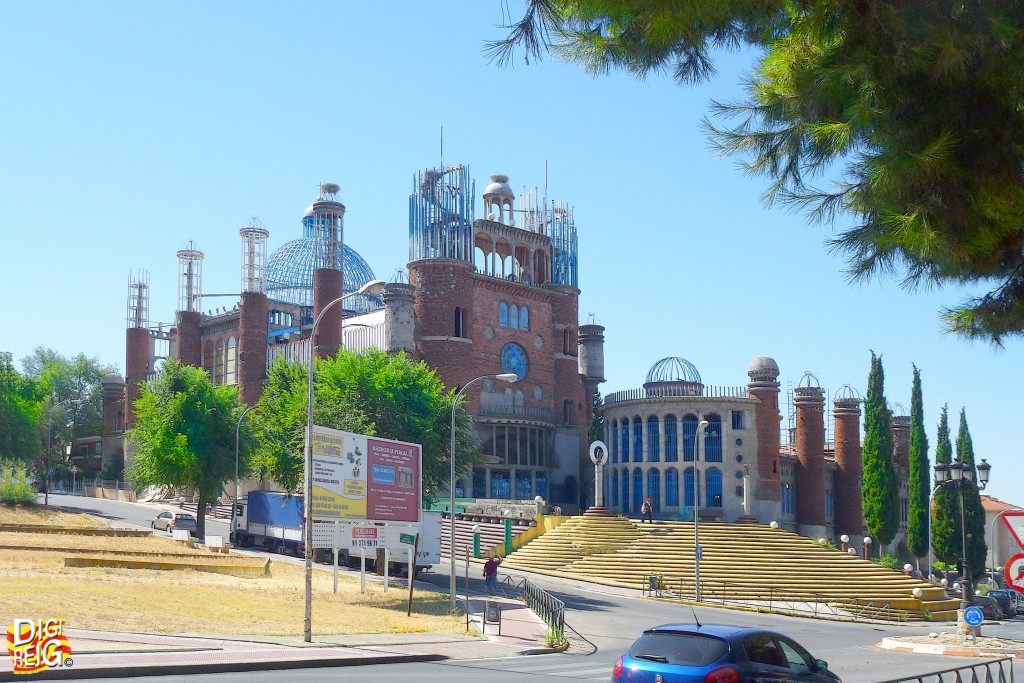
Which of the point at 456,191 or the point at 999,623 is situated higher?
the point at 456,191

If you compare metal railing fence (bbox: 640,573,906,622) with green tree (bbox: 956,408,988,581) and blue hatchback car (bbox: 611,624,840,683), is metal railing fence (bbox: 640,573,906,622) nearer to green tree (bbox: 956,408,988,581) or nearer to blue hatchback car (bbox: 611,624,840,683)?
green tree (bbox: 956,408,988,581)

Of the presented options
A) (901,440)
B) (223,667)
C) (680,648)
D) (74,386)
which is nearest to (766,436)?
→ (901,440)

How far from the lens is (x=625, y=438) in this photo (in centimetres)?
6925

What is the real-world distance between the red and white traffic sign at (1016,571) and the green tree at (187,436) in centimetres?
5096

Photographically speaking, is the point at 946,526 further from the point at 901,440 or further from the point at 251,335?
the point at 251,335

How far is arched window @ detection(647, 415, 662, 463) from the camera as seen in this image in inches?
2645

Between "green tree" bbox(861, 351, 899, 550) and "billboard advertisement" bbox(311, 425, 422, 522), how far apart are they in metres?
36.7

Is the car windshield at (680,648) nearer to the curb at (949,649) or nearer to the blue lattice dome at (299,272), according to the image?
the curb at (949,649)

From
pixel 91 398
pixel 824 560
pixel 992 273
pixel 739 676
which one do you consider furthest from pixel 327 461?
pixel 91 398

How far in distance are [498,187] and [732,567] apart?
36248mm

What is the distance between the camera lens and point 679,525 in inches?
2287

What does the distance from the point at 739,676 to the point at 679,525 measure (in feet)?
156

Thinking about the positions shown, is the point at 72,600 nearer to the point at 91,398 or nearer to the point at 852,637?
the point at 852,637

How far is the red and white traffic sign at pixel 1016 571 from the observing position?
10336 millimetres
